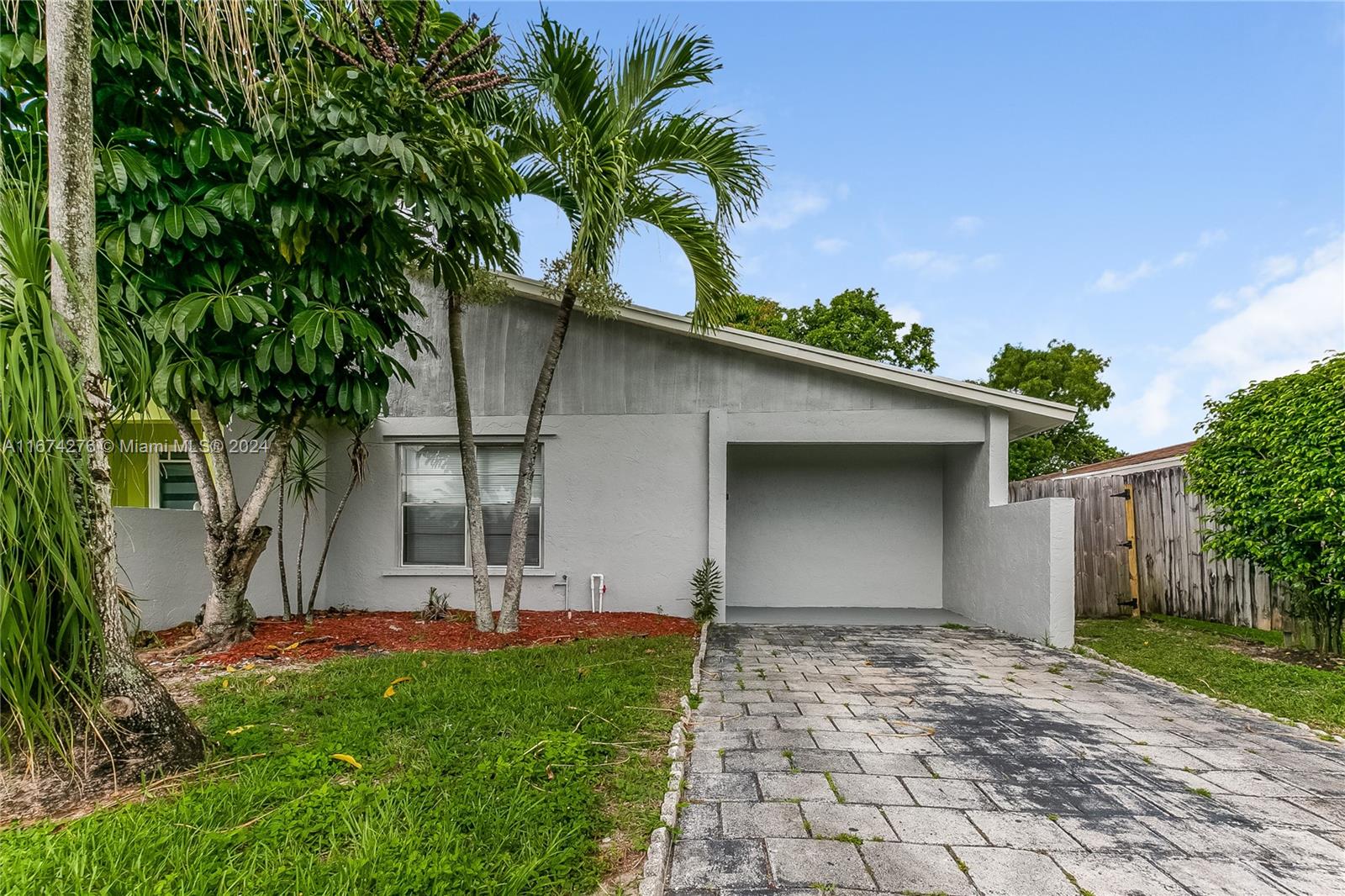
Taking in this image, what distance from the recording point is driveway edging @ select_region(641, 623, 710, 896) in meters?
2.09

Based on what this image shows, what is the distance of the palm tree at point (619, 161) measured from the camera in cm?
534

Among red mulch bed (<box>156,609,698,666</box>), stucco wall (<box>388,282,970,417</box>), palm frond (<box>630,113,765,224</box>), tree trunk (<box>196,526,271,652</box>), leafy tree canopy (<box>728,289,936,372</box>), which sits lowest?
red mulch bed (<box>156,609,698,666</box>)

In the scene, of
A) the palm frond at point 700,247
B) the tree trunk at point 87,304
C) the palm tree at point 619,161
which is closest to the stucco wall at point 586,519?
the palm tree at point 619,161

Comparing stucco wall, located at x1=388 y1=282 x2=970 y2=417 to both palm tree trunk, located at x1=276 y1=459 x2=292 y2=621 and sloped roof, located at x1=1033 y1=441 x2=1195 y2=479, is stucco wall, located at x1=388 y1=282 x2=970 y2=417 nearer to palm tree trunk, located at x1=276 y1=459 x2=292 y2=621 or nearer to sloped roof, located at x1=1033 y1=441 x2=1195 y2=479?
palm tree trunk, located at x1=276 y1=459 x2=292 y2=621

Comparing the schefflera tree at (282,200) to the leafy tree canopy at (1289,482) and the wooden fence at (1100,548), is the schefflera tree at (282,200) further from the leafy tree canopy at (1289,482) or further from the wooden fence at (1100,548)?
the wooden fence at (1100,548)

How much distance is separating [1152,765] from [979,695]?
130 centimetres

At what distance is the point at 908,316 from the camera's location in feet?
70.7

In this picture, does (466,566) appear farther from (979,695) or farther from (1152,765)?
(1152,765)

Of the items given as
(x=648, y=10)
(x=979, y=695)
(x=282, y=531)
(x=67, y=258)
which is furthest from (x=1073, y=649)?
(x=282, y=531)

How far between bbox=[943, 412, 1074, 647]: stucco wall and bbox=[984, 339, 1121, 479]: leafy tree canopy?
1507 centimetres

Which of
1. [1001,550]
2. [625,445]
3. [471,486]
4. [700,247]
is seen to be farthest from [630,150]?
[1001,550]

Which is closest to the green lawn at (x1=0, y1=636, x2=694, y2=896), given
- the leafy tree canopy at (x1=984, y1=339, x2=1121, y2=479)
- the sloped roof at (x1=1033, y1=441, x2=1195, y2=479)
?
the sloped roof at (x1=1033, y1=441, x2=1195, y2=479)

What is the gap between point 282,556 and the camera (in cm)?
666

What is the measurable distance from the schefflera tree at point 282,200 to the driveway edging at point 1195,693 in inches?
255
